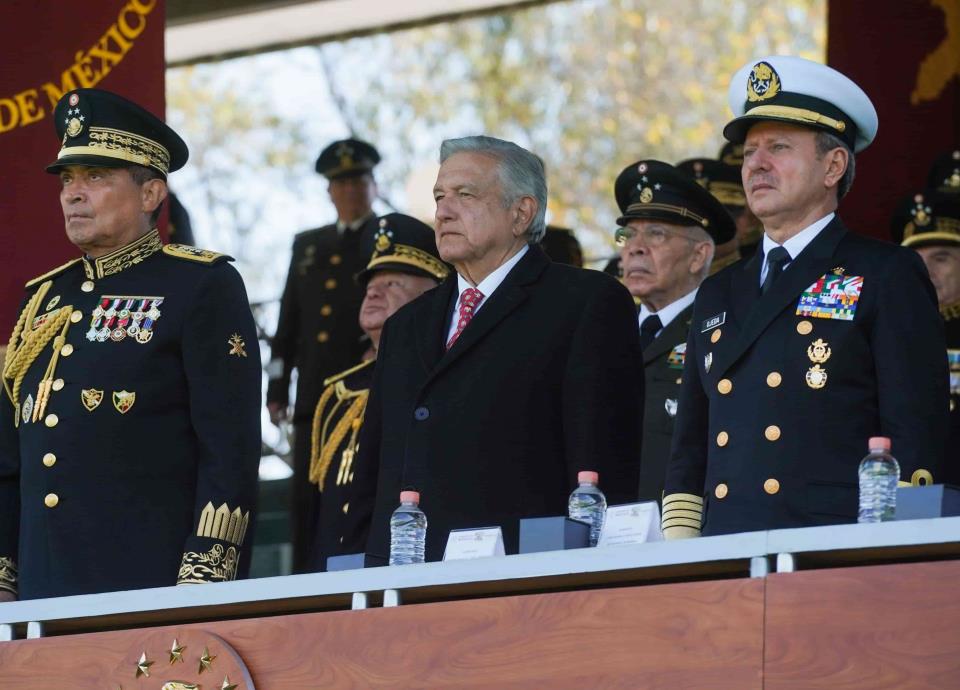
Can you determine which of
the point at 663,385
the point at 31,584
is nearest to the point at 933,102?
the point at 663,385

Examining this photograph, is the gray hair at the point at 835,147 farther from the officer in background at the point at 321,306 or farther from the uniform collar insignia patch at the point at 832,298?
the officer in background at the point at 321,306

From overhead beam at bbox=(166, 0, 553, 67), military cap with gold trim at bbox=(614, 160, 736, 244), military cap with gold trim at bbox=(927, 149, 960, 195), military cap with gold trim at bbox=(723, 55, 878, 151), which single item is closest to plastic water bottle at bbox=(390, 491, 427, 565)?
military cap with gold trim at bbox=(723, 55, 878, 151)

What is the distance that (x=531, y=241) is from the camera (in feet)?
16.3

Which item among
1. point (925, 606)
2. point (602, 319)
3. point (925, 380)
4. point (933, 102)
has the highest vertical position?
point (933, 102)

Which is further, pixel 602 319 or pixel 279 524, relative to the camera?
pixel 279 524

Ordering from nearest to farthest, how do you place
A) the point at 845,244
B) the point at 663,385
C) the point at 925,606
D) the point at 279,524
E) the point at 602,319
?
the point at 925,606
the point at 845,244
the point at 602,319
the point at 663,385
the point at 279,524

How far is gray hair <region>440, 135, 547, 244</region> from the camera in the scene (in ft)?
16.1

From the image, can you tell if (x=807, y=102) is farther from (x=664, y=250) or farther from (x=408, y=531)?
(x=664, y=250)

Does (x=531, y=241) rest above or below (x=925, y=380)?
above

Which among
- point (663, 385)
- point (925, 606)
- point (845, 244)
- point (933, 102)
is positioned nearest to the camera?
point (925, 606)

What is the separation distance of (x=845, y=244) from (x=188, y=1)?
20.3 ft

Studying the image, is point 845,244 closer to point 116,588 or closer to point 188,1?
point 116,588

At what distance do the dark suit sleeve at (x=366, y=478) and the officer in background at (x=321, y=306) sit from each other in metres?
3.23

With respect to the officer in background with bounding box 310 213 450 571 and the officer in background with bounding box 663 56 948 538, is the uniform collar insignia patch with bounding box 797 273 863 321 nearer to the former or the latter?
the officer in background with bounding box 663 56 948 538
